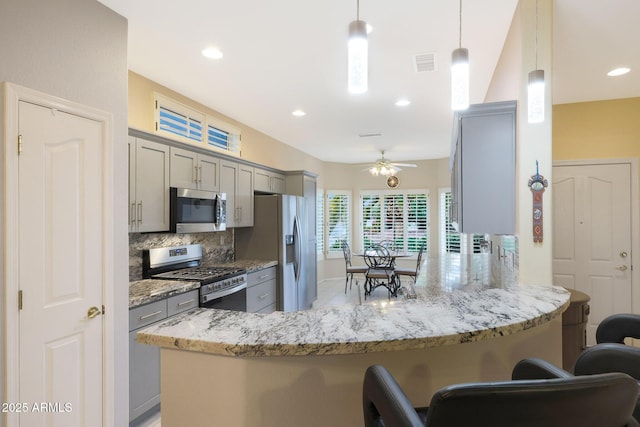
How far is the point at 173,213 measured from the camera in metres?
3.07

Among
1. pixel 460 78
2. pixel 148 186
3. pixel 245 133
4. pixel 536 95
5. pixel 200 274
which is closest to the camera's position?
pixel 460 78

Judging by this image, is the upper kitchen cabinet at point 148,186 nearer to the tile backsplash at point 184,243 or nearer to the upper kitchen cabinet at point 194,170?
the upper kitchen cabinet at point 194,170

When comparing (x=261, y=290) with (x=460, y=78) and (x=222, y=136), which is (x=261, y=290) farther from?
(x=460, y=78)

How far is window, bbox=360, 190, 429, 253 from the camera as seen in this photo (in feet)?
25.7

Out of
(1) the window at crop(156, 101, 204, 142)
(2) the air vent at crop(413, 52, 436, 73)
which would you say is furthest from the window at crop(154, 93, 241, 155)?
(2) the air vent at crop(413, 52, 436, 73)

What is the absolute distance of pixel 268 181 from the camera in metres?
4.98

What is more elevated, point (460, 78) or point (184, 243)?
point (460, 78)

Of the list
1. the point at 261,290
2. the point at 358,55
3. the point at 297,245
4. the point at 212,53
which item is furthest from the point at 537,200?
the point at 297,245

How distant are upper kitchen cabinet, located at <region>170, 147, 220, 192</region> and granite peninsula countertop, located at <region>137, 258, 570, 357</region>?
2.24 metres

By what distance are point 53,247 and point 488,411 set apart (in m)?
2.10

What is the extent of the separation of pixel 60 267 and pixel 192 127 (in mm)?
2394

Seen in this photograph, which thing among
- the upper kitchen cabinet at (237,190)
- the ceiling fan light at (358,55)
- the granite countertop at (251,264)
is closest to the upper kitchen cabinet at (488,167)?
the ceiling fan light at (358,55)

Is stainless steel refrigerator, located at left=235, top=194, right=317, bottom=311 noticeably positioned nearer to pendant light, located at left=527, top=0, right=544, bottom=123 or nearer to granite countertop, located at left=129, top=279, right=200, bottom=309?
granite countertop, located at left=129, top=279, right=200, bottom=309

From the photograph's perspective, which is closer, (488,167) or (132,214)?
(488,167)
